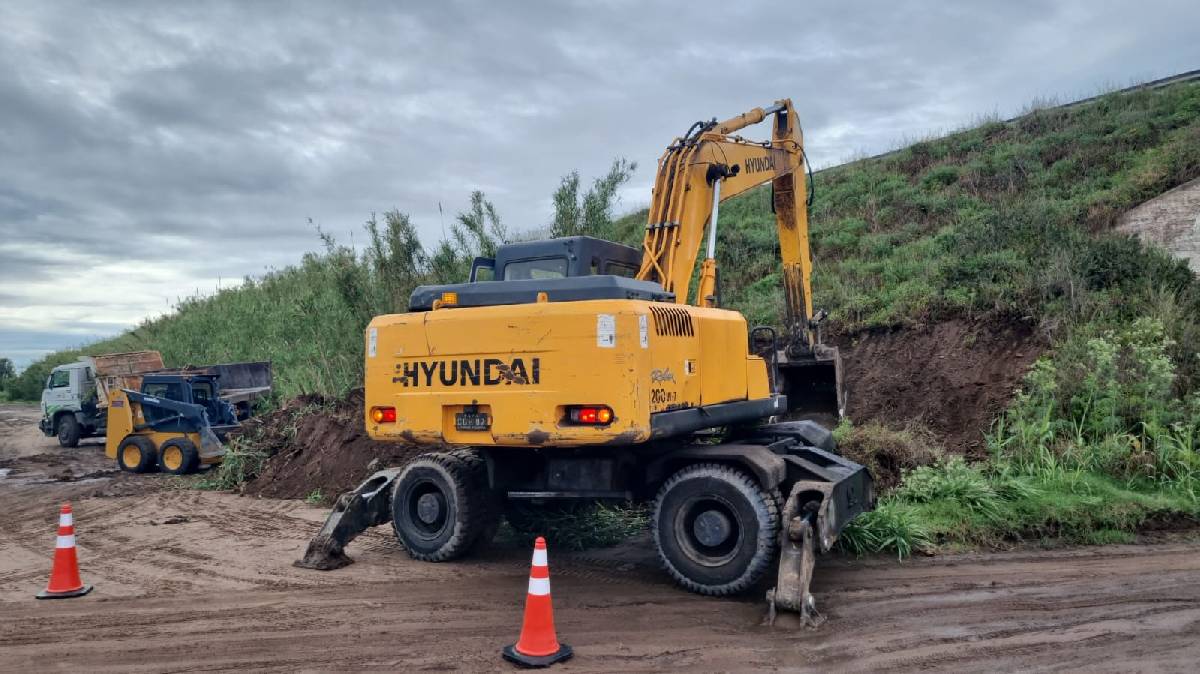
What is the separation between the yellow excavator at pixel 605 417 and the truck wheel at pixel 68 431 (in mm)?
16589

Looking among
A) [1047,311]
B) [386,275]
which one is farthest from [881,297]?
[386,275]

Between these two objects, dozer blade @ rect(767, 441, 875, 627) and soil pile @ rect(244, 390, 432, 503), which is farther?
soil pile @ rect(244, 390, 432, 503)

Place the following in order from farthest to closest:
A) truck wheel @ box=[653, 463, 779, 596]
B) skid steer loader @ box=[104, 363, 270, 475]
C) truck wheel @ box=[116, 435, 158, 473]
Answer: truck wheel @ box=[116, 435, 158, 473] → skid steer loader @ box=[104, 363, 270, 475] → truck wheel @ box=[653, 463, 779, 596]

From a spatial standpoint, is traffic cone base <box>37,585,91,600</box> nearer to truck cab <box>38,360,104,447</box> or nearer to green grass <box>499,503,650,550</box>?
green grass <box>499,503,650,550</box>

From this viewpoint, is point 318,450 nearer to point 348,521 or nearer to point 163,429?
point 348,521

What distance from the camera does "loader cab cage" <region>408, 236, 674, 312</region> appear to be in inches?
247

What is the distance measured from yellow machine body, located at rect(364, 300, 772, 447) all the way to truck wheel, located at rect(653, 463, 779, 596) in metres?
0.64

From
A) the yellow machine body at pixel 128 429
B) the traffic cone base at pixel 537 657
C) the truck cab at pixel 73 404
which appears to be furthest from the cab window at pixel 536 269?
the truck cab at pixel 73 404

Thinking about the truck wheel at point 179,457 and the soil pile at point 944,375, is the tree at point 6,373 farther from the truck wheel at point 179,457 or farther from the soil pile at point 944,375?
the soil pile at point 944,375

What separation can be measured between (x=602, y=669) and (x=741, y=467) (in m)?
2.13

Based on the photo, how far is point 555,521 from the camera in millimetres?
7895

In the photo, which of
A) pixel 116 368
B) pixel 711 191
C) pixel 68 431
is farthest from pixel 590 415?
pixel 68 431

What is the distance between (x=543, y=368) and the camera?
611 cm

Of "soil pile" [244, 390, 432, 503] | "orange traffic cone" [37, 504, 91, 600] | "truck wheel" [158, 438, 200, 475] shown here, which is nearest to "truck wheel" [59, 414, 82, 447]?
"truck wheel" [158, 438, 200, 475]
